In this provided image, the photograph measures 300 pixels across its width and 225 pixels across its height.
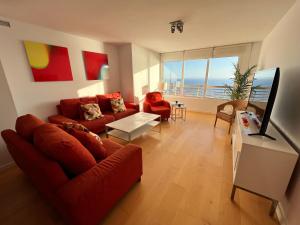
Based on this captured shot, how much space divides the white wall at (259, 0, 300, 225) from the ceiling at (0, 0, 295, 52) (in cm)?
29

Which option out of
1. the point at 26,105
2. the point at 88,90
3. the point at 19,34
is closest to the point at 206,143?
the point at 88,90

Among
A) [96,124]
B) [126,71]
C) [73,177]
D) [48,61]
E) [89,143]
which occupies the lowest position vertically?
[96,124]

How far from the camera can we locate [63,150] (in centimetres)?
94

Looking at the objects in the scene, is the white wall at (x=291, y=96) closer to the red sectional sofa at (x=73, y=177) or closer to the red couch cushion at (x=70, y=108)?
the red sectional sofa at (x=73, y=177)

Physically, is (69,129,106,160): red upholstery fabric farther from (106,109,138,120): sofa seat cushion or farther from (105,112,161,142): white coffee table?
(106,109,138,120): sofa seat cushion

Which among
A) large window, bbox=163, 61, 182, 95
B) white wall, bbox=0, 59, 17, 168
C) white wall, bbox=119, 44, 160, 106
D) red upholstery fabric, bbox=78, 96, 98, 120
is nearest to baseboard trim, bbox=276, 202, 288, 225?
red upholstery fabric, bbox=78, 96, 98, 120

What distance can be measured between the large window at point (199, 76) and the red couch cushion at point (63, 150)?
422cm

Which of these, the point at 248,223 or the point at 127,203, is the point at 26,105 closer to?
the point at 127,203

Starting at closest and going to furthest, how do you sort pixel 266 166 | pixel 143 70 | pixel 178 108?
pixel 266 166 → pixel 178 108 → pixel 143 70

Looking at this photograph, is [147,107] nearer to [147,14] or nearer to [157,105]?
[157,105]

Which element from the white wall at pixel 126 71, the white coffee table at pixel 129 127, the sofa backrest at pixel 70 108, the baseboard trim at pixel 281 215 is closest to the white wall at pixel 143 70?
the white wall at pixel 126 71

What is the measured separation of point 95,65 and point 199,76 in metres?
3.39

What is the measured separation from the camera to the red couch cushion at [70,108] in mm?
2634

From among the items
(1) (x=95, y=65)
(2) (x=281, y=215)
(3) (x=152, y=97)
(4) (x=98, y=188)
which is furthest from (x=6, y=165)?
(2) (x=281, y=215)
